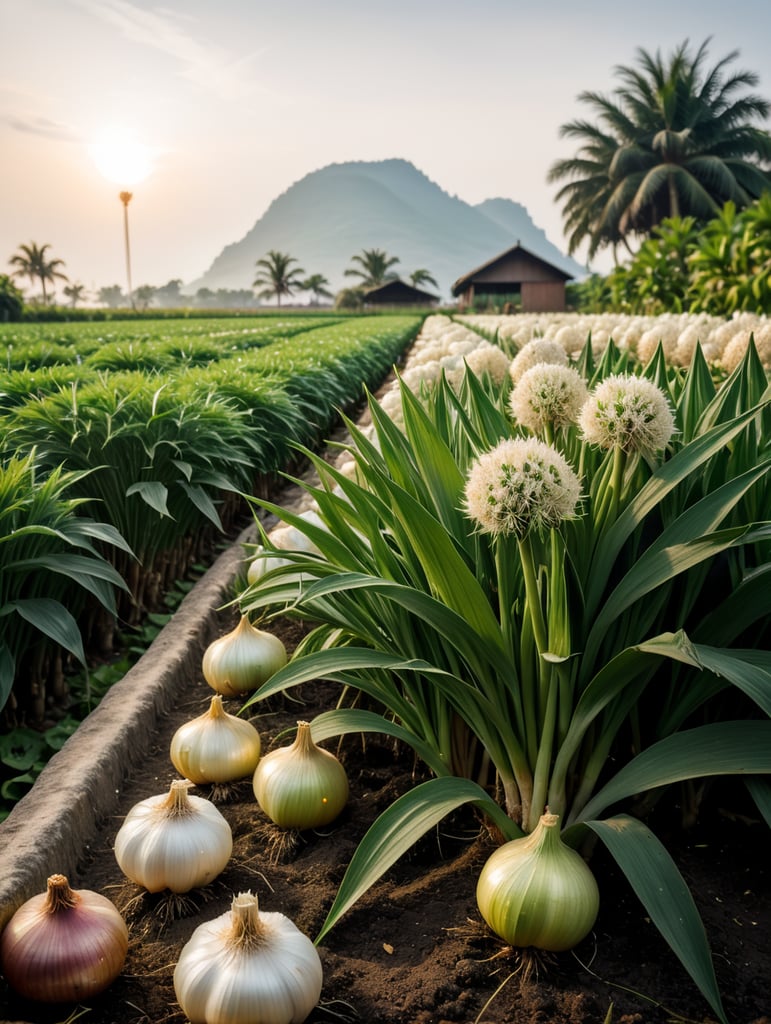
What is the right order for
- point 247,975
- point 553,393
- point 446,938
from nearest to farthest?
point 247,975
point 446,938
point 553,393

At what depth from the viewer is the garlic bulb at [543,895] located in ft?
4.14

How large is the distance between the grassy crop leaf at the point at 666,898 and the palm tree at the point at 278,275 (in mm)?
80574

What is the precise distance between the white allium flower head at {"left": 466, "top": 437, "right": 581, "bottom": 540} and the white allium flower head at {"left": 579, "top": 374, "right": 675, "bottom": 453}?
233 mm

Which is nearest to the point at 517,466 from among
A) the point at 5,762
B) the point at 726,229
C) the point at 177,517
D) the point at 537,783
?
the point at 537,783

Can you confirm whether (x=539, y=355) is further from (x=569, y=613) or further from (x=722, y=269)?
(x=722, y=269)

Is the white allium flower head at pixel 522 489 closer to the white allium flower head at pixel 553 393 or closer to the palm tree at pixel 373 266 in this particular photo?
the white allium flower head at pixel 553 393

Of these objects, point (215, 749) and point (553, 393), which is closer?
point (553, 393)

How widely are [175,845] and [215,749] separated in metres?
0.39

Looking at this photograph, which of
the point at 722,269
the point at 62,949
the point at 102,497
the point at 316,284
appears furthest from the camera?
the point at 316,284

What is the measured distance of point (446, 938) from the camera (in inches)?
56.2

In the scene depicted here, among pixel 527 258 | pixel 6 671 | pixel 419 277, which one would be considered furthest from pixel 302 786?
pixel 419 277

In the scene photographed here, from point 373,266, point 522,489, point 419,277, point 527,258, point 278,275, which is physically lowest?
point 522,489

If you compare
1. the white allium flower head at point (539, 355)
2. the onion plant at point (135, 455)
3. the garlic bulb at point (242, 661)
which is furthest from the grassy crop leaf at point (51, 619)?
the white allium flower head at point (539, 355)

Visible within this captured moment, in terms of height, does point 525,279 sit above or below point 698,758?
above
